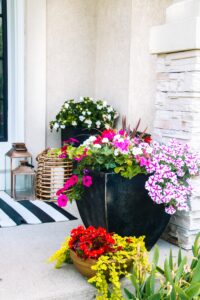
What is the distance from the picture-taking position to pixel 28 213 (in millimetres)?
3814

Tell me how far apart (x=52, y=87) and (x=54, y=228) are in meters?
1.76

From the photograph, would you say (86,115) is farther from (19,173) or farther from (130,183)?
(130,183)

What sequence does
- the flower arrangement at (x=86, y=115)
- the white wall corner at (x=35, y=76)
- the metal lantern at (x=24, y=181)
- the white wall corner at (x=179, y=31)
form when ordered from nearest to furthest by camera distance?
the white wall corner at (x=179, y=31), the metal lantern at (x=24, y=181), the flower arrangement at (x=86, y=115), the white wall corner at (x=35, y=76)

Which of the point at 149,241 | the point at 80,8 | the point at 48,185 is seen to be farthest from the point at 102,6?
the point at 149,241

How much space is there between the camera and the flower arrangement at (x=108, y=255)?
7.75ft

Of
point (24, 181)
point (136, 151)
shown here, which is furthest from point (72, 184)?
point (24, 181)

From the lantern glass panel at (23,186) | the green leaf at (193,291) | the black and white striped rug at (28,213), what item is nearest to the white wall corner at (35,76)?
the lantern glass panel at (23,186)

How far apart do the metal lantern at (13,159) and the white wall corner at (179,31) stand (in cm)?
163

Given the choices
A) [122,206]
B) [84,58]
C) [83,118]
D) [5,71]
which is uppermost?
[84,58]

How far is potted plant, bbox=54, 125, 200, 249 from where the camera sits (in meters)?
2.82

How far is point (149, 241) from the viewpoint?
303cm

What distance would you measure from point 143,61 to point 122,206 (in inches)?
67.6

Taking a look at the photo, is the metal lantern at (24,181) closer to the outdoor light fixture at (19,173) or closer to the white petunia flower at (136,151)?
the outdoor light fixture at (19,173)

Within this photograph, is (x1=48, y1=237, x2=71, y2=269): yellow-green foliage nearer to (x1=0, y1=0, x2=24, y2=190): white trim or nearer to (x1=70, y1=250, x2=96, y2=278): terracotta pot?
(x1=70, y1=250, x2=96, y2=278): terracotta pot
